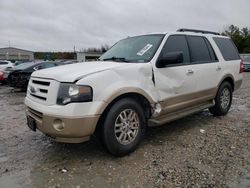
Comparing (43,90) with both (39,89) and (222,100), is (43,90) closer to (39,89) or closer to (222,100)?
(39,89)

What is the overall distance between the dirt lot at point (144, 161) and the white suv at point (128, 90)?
37cm

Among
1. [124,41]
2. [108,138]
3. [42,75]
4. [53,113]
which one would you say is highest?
[124,41]

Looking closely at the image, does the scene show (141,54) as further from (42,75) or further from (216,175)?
(216,175)

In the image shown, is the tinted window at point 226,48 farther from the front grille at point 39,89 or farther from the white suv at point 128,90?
the front grille at point 39,89

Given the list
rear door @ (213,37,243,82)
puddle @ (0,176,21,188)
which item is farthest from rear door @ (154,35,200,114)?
puddle @ (0,176,21,188)

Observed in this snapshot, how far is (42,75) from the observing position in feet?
11.6

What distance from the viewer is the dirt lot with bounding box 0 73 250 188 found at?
2.93m

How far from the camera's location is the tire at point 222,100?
549 centimetres

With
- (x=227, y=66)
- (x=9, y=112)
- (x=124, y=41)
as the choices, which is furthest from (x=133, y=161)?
(x=9, y=112)

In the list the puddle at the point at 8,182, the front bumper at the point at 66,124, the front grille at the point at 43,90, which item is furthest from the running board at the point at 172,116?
the puddle at the point at 8,182

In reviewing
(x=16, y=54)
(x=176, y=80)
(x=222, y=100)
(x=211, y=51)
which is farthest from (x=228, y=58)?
(x=16, y=54)

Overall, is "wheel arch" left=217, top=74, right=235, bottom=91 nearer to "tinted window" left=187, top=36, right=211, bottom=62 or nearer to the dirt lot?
"tinted window" left=187, top=36, right=211, bottom=62

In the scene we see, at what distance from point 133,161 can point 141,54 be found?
5.76 feet

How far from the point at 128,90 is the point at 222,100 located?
314 cm
